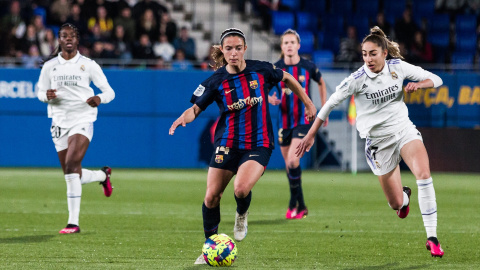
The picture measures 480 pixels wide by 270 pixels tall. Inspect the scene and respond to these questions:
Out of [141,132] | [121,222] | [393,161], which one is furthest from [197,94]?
[141,132]

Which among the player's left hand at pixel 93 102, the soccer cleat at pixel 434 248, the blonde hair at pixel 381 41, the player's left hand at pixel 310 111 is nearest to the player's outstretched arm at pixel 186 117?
the player's left hand at pixel 310 111

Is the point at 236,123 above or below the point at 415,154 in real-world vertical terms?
above

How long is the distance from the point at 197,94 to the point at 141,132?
15.0 metres

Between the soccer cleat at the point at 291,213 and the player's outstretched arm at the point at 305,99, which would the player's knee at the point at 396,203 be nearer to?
the player's outstretched arm at the point at 305,99

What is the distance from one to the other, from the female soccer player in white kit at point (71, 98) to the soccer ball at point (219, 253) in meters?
3.30

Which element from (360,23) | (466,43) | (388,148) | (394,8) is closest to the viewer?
(388,148)

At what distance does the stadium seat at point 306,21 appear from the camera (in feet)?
85.0

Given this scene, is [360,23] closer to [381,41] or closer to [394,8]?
[394,8]

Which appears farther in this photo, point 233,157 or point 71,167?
point 71,167

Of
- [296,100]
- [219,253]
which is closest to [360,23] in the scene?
[296,100]

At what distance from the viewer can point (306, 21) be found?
26047mm

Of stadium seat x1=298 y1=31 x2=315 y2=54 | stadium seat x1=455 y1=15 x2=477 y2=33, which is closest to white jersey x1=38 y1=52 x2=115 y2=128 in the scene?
stadium seat x1=298 y1=31 x2=315 y2=54

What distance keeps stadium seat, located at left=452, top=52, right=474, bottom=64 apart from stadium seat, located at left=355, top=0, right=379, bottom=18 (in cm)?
296

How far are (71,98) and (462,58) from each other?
16746 millimetres
